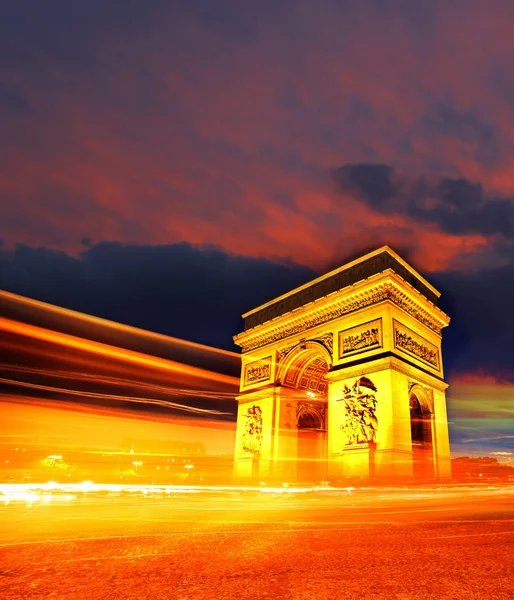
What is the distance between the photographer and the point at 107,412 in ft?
50.3

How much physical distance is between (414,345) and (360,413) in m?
4.05

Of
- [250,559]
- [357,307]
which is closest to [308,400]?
[357,307]

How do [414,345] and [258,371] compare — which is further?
Result: [258,371]

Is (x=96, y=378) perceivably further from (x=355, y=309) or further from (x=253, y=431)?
(x=355, y=309)

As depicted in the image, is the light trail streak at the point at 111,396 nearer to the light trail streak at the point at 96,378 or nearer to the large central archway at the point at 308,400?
the light trail streak at the point at 96,378

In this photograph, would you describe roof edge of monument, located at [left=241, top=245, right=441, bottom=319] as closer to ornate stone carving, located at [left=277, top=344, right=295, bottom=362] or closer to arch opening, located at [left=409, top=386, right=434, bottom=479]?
ornate stone carving, located at [left=277, top=344, right=295, bottom=362]

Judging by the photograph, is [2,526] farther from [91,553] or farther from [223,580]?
[223,580]

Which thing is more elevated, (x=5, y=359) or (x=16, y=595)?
(x=5, y=359)

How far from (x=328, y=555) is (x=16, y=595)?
1.90m

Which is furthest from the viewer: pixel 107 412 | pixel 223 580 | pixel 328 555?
pixel 107 412

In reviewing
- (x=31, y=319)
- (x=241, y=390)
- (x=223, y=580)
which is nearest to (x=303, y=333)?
(x=241, y=390)

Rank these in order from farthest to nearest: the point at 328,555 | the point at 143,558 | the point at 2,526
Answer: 1. the point at 2,526
2. the point at 328,555
3. the point at 143,558

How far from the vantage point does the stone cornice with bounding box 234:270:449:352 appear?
16703 mm

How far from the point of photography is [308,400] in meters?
20.7
